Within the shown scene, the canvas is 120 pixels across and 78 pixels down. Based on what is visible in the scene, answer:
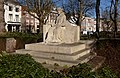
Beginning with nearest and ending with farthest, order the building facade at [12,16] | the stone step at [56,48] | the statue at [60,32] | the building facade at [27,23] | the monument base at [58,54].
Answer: the monument base at [58,54] < the stone step at [56,48] < the statue at [60,32] < the building facade at [12,16] < the building facade at [27,23]

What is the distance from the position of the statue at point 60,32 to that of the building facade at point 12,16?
38040 mm

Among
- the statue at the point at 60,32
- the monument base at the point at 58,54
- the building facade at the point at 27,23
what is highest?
the building facade at the point at 27,23

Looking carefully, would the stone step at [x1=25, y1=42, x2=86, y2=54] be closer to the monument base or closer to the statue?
the monument base

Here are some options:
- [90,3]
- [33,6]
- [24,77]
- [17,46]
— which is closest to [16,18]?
[90,3]

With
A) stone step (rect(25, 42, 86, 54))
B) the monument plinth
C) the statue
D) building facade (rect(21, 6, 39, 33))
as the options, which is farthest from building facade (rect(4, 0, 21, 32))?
stone step (rect(25, 42, 86, 54))

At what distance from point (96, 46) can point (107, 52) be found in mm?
1212

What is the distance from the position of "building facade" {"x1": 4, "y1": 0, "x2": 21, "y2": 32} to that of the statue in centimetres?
3804

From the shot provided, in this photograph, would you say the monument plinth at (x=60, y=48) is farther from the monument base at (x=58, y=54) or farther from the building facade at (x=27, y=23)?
the building facade at (x=27, y=23)

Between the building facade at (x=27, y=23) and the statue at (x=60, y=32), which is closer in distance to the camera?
the statue at (x=60, y=32)

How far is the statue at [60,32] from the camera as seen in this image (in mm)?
10328

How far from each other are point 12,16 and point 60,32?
42.1m

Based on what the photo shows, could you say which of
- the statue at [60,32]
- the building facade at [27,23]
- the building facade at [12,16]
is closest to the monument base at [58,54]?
the statue at [60,32]

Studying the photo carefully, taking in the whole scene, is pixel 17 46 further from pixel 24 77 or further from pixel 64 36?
pixel 24 77

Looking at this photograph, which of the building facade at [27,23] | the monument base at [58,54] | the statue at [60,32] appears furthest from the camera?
the building facade at [27,23]
